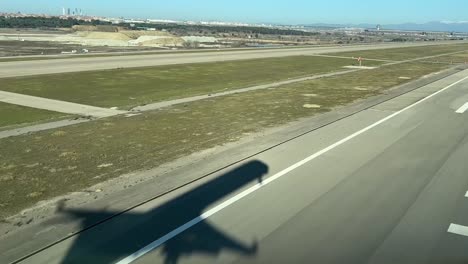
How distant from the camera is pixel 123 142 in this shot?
44.7 feet

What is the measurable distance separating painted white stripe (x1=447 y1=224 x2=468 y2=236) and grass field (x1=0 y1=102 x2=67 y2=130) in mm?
14855

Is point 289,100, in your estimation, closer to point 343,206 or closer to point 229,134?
point 229,134

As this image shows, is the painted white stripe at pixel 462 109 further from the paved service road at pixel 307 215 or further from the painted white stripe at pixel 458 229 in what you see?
the painted white stripe at pixel 458 229

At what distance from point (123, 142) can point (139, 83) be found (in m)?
17.5

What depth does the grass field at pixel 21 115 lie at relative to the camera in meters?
17.7

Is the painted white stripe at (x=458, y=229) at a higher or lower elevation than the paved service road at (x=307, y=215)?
higher

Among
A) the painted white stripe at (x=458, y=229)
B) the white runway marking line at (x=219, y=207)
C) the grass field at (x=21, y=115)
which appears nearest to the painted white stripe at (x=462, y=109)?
the white runway marking line at (x=219, y=207)

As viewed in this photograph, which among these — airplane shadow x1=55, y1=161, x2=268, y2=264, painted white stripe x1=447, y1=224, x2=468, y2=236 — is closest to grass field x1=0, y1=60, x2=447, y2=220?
airplane shadow x1=55, y1=161, x2=268, y2=264

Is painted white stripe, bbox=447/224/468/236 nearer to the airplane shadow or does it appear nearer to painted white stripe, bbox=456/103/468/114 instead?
the airplane shadow

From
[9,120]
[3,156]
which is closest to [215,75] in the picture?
[9,120]

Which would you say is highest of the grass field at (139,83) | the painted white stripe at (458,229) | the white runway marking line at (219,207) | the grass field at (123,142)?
the painted white stripe at (458,229)

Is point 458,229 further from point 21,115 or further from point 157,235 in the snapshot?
point 21,115

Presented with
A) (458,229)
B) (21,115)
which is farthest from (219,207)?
(21,115)

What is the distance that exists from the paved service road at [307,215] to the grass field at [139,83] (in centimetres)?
1275
